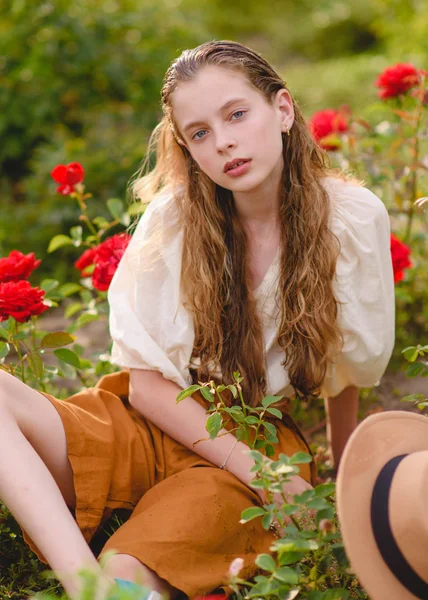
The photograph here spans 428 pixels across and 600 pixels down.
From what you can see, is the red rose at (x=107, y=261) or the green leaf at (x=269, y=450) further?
the red rose at (x=107, y=261)

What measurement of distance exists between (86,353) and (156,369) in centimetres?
134

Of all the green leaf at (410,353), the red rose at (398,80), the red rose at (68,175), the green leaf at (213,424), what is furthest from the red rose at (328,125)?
the green leaf at (213,424)

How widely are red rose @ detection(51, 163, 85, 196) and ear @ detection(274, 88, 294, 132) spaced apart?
0.76m

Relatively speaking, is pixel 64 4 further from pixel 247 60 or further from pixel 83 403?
pixel 83 403

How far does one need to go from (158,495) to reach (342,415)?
0.72 m

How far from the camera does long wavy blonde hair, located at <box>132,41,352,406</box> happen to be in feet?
6.76

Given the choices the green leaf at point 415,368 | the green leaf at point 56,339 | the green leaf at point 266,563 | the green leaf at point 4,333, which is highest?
the green leaf at point 4,333

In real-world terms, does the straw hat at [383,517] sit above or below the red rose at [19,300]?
below

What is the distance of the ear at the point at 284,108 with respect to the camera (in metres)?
2.06

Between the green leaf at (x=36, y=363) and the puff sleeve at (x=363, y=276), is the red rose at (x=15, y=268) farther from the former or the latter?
the puff sleeve at (x=363, y=276)

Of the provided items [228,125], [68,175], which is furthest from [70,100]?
[228,125]

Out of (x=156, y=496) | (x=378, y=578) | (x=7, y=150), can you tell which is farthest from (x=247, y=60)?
(x=7, y=150)

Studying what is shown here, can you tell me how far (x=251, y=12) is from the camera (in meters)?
11.5

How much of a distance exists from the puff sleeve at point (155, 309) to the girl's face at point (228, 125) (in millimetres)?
248
